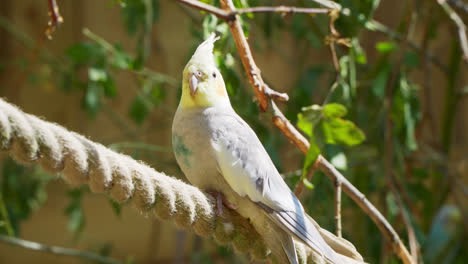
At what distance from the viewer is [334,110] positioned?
1344 millimetres

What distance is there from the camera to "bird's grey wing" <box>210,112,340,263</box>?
124 centimetres

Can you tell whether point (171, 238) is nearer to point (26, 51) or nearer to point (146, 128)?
point (146, 128)

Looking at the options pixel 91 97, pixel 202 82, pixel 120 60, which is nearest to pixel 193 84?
pixel 202 82

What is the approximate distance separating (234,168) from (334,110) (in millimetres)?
294

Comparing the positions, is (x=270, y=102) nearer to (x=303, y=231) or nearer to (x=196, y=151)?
(x=196, y=151)

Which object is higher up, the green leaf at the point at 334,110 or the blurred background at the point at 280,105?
the green leaf at the point at 334,110

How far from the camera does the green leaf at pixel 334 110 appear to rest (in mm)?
1339

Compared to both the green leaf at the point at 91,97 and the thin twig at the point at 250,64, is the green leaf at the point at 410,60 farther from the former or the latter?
the green leaf at the point at 91,97

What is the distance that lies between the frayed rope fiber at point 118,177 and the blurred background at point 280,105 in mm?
214

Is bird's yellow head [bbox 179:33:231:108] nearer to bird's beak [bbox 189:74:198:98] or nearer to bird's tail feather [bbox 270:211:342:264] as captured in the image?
bird's beak [bbox 189:74:198:98]

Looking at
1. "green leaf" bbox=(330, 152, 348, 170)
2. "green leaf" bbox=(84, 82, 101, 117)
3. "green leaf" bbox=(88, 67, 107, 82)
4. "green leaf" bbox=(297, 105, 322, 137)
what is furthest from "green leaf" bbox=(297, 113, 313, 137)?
"green leaf" bbox=(84, 82, 101, 117)

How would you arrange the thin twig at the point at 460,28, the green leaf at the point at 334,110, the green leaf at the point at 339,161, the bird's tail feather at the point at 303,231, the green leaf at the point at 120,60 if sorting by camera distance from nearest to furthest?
1. the bird's tail feather at the point at 303,231
2. the green leaf at the point at 334,110
3. the green leaf at the point at 339,161
4. the thin twig at the point at 460,28
5. the green leaf at the point at 120,60

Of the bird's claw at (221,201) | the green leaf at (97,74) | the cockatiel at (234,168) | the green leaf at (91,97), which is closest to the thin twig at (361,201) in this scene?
the cockatiel at (234,168)

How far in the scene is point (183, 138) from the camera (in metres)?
1.35
